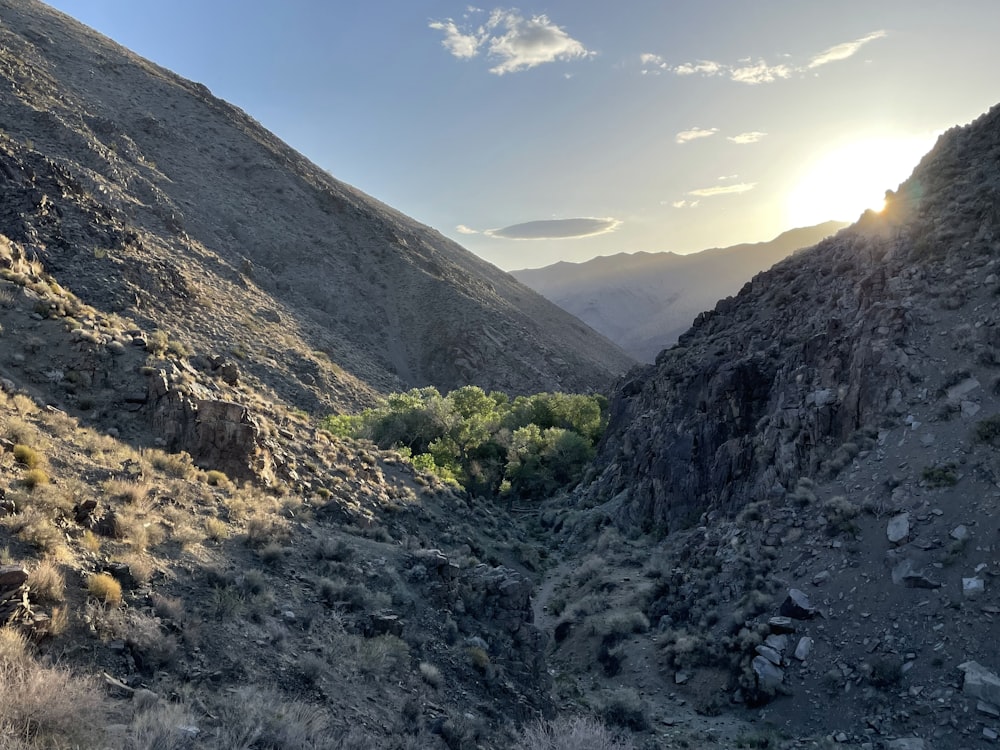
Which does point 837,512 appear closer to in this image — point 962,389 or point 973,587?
point 973,587

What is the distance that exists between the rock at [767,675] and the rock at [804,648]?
50 centimetres

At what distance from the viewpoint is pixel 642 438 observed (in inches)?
1103

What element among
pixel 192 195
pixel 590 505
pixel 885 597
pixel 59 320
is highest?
pixel 192 195

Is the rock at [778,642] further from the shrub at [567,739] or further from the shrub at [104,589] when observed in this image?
the shrub at [104,589]

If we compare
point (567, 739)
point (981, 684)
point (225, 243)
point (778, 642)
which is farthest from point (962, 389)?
point (225, 243)

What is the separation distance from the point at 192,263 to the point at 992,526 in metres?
47.0

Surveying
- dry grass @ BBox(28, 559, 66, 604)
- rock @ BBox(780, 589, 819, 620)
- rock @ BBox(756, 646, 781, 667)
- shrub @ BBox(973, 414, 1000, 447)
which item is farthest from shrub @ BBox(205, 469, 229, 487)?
shrub @ BBox(973, 414, 1000, 447)

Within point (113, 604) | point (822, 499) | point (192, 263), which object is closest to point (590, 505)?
point (822, 499)

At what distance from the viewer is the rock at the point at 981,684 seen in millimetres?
9695

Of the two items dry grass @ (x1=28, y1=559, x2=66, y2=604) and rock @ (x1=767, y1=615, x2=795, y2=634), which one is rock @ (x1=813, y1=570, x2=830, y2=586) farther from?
dry grass @ (x1=28, y1=559, x2=66, y2=604)

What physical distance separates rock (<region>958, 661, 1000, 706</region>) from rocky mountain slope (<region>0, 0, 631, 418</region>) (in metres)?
32.2

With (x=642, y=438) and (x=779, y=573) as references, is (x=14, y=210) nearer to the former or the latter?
(x=642, y=438)

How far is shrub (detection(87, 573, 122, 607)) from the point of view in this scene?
701 cm

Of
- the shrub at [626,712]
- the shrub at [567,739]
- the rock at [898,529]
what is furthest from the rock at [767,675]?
the shrub at [567,739]
